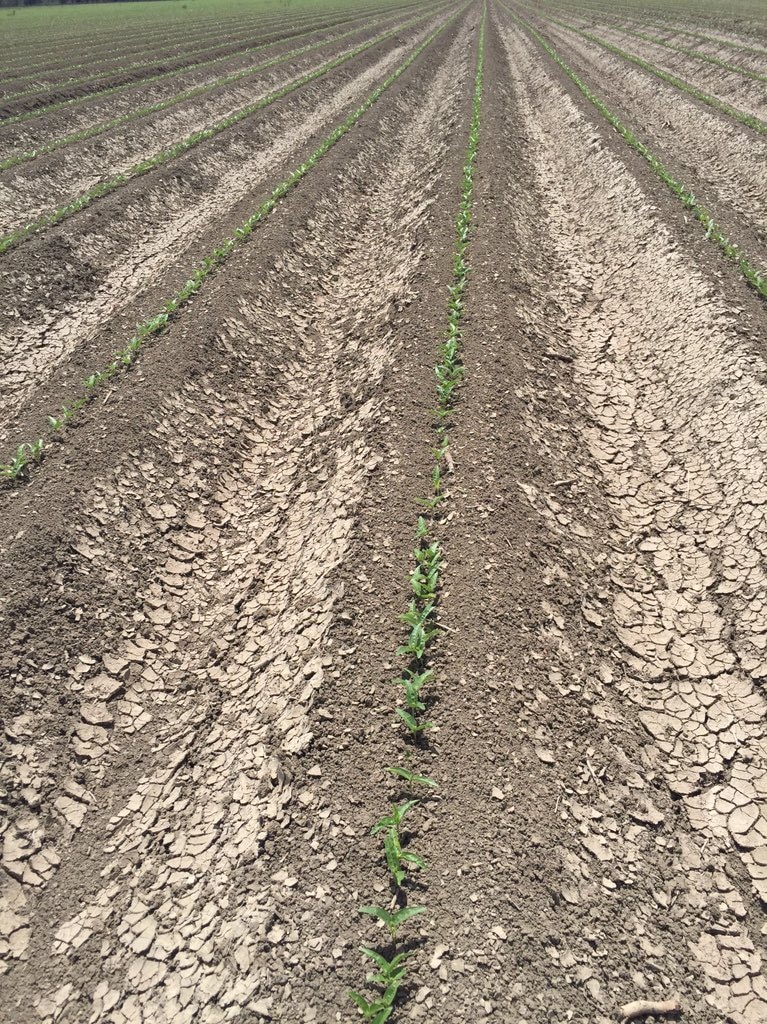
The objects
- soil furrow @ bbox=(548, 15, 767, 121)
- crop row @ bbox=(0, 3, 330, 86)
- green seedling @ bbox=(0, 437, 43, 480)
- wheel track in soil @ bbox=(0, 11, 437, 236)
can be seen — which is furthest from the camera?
crop row @ bbox=(0, 3, 330, 86)

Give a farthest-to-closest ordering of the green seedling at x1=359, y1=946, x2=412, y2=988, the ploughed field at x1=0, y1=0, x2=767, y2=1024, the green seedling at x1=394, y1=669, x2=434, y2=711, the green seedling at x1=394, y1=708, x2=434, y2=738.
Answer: the green seedling at x1=394, y1=669, x2=434, y2=711 < the green seedling at x1=394, y1=708, x2=434, y2=738 < the ploughed field at x1=0, y1=0, x2=767, y2=1024 < the green seedling at x1=359, y1=946, x2=412, y2=988

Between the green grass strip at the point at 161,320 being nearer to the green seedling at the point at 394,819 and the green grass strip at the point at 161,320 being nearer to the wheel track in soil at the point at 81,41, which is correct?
the green seedling at the point at 394,819

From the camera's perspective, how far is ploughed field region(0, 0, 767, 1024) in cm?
396

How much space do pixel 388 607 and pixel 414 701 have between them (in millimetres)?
1127

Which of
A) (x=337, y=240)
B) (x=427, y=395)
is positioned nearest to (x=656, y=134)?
(x=337, y=240)

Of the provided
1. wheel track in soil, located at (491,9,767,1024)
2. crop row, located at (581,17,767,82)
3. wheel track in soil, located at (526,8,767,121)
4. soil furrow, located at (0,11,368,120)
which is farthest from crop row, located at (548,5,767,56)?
wheel track in soil, located at (491,9,767,1024)

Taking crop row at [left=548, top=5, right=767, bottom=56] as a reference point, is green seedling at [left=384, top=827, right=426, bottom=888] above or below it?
below

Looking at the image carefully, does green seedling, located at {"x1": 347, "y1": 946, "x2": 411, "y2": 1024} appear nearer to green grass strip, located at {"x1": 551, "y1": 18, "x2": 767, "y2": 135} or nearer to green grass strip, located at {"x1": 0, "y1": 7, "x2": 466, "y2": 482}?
green grass strip, located at {"x1": 0, "y1": 7, "x2": 466, "y2": 482}

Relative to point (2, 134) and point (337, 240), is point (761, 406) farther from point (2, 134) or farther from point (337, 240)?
point (2, 134)

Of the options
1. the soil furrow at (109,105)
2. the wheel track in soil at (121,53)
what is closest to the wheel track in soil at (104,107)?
the soil furrow at (109,105)

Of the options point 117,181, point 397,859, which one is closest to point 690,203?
point 397,859

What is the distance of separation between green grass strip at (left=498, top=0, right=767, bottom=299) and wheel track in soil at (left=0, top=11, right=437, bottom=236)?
14.8 metres

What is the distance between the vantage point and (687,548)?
22.7 feet

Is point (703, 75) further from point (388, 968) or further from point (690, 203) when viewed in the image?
point (388, 968)
